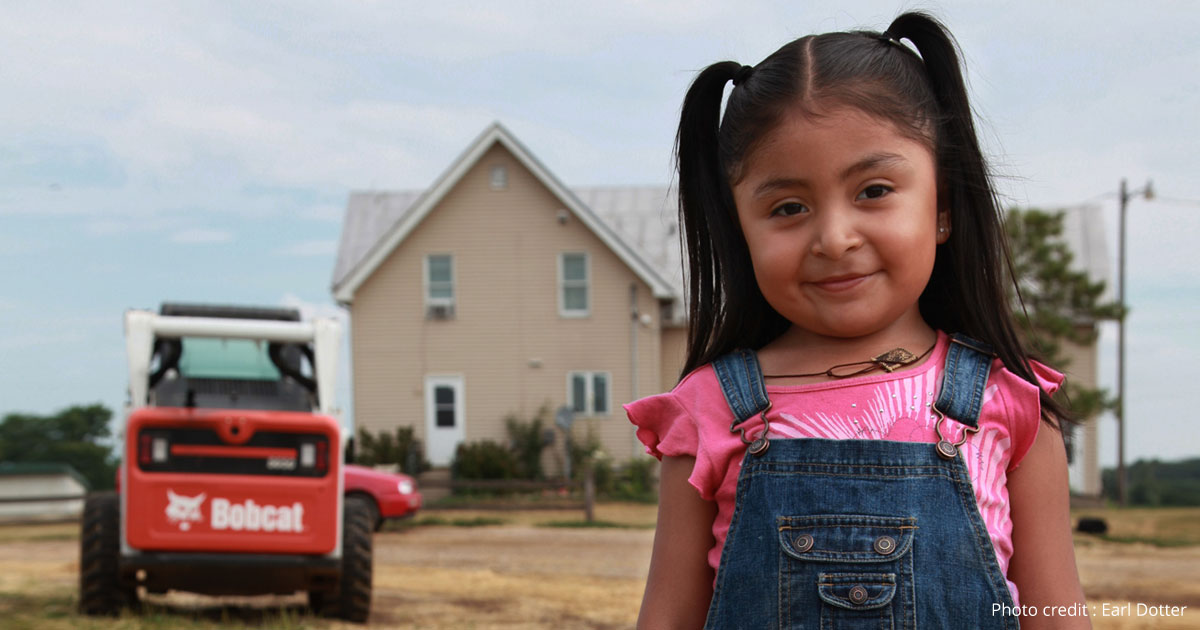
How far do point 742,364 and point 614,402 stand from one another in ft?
77.9

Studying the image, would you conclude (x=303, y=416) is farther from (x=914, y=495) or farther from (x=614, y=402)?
(x=614, y=402)

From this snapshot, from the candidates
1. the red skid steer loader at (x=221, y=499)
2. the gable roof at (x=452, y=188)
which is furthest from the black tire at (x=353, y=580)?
the gable roof at (x=452, y=188)

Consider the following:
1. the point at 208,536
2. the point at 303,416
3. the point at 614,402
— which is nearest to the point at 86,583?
the point at 208,536

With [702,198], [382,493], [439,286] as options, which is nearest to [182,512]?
[702,198]

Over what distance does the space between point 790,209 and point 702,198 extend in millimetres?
344

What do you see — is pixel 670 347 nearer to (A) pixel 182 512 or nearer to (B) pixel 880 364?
(A) pixel 182 512

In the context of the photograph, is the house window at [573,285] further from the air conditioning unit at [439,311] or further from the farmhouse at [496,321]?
the air conditioning unit at [439,311]

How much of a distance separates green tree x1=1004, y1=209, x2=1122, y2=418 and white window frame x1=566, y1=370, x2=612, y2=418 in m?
8.74

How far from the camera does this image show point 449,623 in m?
8.98

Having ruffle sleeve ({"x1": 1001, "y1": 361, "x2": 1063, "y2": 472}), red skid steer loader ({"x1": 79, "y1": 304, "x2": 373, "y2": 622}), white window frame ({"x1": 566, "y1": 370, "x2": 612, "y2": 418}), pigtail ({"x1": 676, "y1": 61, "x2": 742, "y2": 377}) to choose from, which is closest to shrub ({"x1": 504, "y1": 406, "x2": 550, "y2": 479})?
white window frame ({"x1": 566, "y1": 370, "x2": 612, "y2": 418})

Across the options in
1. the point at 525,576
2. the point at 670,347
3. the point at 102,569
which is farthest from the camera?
the point at 670,347

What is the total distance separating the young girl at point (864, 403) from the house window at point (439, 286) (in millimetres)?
24247

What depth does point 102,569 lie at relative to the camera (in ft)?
28.7

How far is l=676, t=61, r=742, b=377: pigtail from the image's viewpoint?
7.83 ft
